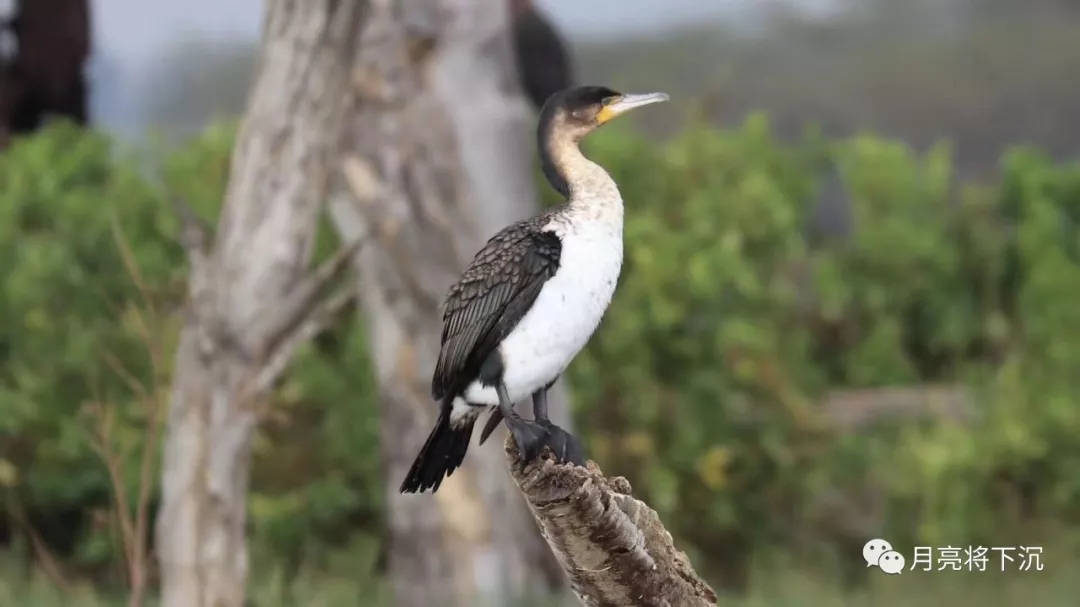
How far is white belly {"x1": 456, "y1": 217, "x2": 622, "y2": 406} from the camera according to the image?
121 cm

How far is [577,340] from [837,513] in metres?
3.19

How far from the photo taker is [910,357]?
4.64 metres

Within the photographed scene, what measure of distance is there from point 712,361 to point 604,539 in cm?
283

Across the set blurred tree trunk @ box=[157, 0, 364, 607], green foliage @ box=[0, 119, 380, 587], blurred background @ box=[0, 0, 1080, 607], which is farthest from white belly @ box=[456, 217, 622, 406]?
green foliage @ box=[0, 119, 380, 587]

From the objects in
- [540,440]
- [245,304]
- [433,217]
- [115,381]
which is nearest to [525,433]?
[540,440]

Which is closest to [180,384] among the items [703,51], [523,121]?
[523,121]

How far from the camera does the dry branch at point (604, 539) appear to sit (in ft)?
4.14

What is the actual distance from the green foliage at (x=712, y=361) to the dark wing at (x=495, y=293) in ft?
8.62

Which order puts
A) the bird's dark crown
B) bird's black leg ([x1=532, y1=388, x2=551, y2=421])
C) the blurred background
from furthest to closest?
the blurred background, bird's black leg ([x1=532, y1=388, x2=551, y2=421]), the bird's dark crown

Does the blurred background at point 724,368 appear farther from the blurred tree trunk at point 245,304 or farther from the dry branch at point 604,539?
the dry branch at point 604,539

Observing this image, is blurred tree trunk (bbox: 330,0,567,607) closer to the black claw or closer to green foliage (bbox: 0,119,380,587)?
green foliage (bbox: 0,119,380,587)

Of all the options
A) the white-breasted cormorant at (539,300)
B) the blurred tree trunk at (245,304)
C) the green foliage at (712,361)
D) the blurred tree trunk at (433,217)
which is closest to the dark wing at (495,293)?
the white-breasted cormorant at (539,300)

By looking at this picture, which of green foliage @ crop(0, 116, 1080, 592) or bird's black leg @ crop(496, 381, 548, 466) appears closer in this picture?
bird's black leg @ crop(496, 381, 548, 466)

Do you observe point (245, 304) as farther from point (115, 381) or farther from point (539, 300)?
point (115, 381)
